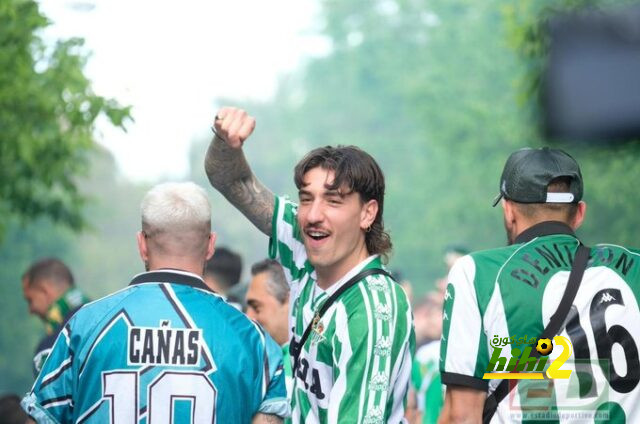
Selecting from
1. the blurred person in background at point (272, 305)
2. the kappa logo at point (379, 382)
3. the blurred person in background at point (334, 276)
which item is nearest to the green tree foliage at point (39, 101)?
the blurred person in background at point (272, 305)

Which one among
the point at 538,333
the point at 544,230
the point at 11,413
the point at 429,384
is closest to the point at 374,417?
the point at 538,333

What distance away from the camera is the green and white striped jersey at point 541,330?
Result: 15.4 feet

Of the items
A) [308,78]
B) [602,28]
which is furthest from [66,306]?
[308,78]

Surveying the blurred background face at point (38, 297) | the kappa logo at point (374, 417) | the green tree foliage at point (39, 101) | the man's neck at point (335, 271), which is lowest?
the kappa logo at point (374, 417)

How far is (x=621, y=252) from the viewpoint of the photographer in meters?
4.93

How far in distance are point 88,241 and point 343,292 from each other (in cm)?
7913

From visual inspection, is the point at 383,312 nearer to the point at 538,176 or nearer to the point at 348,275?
the point at 348,275

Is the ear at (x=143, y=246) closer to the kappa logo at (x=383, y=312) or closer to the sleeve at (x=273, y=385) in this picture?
the sleeve at (x=273, y=385)

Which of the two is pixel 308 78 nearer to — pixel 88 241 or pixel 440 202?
pixel 88 241

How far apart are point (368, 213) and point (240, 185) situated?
0.64 metres

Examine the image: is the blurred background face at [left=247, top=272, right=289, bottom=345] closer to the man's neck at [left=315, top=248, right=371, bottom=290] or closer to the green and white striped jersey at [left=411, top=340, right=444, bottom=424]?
the green and white striped jersey at [left=411, top=340, right=444, bottom=424]

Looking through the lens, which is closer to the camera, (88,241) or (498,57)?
(498,57)

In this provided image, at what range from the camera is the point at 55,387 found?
4730 millimetres

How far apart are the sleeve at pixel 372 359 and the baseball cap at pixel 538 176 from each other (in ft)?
2.16
